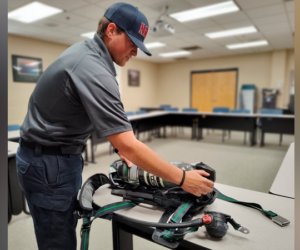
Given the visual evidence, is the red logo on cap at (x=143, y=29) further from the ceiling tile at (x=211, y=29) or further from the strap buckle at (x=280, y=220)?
the ceiling tile at (x=211, y=29)

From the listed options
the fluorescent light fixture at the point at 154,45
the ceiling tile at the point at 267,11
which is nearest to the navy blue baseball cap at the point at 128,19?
the ceiling tile at the point at 267,11

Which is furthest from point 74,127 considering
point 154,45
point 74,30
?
point 154,45

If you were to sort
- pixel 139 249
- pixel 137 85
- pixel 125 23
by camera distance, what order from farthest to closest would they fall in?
pixel 137 85 → pixel 139 249 → pixel 125 23

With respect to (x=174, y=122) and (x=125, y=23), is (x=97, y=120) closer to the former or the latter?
(x=125, y=23)

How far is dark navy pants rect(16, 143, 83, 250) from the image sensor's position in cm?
92

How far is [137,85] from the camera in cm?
877

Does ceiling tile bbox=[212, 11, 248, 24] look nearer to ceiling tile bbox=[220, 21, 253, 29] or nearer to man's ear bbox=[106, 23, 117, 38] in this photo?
ceiling tile bbox=[220, 21, 253, 29]

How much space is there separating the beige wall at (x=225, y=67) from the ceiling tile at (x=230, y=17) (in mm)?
3572

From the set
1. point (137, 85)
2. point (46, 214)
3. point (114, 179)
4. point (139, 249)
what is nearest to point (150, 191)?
point (114, 179)

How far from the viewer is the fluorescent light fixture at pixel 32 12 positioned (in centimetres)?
370

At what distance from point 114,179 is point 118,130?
44cm

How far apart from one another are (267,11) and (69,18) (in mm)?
3614

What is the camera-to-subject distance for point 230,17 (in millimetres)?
4227

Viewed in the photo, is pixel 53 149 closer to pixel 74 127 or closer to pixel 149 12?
pixel 74 127
